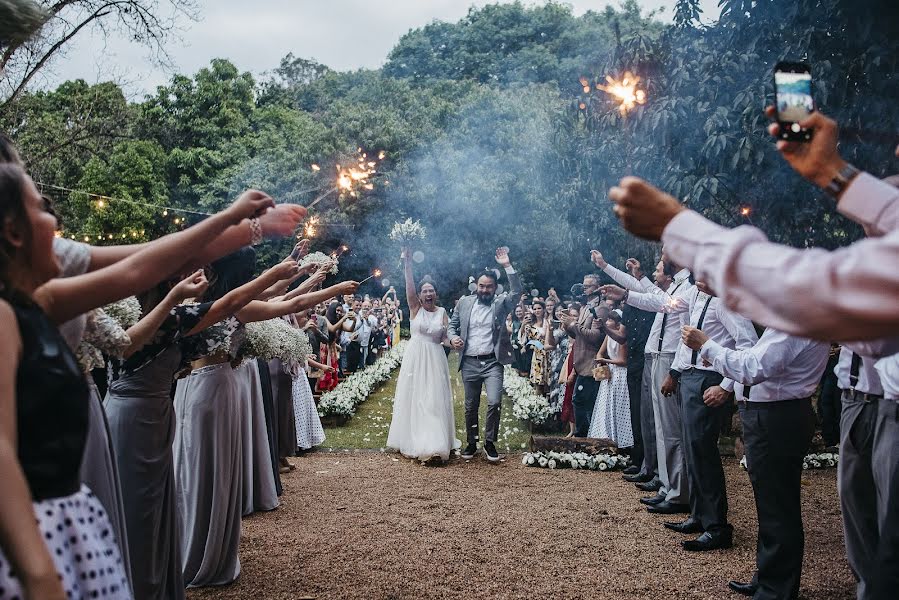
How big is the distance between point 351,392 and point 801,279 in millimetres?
12587

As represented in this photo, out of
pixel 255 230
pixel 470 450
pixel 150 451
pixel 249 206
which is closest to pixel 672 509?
pixel 470 450

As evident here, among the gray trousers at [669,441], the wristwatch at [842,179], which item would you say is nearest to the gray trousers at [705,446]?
the gray trousers at [669,441]

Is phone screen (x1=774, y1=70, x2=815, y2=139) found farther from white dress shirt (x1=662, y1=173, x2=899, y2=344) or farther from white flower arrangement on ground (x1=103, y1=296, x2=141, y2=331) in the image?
white flower arrangement on ground (x1=103, y1=296, x2=141, y2=331)

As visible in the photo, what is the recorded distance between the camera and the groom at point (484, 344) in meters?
9.70

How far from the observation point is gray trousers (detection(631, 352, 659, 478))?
24.5 feet

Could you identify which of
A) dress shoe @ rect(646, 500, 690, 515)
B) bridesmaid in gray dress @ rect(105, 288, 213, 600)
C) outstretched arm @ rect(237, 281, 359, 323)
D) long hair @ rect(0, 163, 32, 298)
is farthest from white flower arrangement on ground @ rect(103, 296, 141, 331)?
dress shoe @ rect(646, 500, 690, 515)

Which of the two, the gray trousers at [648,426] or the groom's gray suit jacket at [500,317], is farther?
the groom's gray suit jacket at [500,317]

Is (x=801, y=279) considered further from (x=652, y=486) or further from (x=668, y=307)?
(x=652, y=486)

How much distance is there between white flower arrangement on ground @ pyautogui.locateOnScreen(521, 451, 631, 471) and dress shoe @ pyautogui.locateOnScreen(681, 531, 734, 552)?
3.00 meters

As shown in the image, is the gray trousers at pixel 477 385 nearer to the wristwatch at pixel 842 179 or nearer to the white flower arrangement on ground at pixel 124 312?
the white flower arrangement on ground at pixel 124 312

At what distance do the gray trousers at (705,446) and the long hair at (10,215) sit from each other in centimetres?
496

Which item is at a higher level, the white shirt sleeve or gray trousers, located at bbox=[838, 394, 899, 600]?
the white shirt sleeve

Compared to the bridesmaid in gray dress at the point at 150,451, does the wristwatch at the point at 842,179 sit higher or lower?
higher

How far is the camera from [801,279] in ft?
5.25
